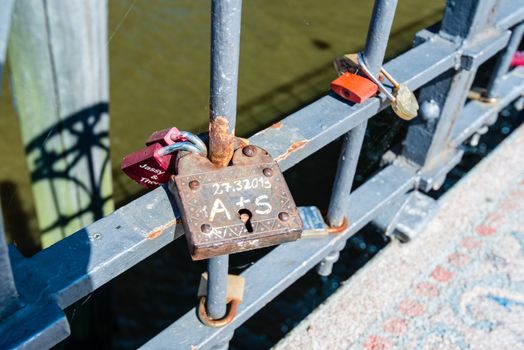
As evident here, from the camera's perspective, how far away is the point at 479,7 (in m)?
2.08

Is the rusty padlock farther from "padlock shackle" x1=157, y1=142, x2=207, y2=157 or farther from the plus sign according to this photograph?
the plus sign

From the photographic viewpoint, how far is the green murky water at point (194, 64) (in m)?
5.19

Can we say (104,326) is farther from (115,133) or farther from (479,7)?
(479,7)

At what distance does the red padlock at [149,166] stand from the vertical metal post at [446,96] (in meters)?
1.24

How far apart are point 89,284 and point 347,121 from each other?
2.78 ft

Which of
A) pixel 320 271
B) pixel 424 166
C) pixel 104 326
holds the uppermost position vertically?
→ pixel 424 166

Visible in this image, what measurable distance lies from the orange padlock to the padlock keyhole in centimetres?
56

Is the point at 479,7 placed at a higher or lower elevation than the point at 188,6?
higher

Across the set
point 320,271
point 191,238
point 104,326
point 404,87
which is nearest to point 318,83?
point 104,326

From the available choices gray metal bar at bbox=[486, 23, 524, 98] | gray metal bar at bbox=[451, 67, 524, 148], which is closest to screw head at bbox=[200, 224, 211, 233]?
gray metal bar at bbox=[451, 67, 524, 148]

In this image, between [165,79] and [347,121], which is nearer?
[347,121]

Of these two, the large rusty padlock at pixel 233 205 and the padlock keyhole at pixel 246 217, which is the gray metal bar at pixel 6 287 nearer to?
the large rusty padlock at pixel 233 205

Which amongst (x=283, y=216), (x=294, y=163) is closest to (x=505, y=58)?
(x=294, y=163)

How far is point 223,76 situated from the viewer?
3.72ft
